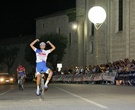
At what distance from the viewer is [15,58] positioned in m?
109

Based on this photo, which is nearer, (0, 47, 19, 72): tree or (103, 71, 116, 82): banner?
(103, 71, 116, 82): banner

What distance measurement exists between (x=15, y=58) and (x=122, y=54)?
61.5 m

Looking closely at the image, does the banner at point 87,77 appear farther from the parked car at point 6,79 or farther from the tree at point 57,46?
the tree at point 57,46

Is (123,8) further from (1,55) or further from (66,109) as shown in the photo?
(1,55)

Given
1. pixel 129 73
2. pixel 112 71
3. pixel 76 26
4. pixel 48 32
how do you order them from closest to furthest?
1. pixel 129 73
2. pixel 112 71
3. pixel 76 26
4. pixel 48 32

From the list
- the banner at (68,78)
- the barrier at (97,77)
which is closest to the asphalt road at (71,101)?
the barrier at (97,77)

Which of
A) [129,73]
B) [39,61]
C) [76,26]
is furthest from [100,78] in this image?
[76,26]

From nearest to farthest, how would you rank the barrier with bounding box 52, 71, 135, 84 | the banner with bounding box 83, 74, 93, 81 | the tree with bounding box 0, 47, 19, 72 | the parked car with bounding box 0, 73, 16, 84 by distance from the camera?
the barrier with bounding box 52, 71, 135, 84
the banner with bounding box 83, 74, 93, 81
the parked car with bounding box 0, 73, 16, 84
the tree with bounding box 0, 47, 19, 72

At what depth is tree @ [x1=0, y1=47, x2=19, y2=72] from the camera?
348 feet

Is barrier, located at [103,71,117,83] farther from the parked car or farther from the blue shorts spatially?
the blue shorts

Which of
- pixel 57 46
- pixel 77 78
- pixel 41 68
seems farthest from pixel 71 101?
pixel 57 46

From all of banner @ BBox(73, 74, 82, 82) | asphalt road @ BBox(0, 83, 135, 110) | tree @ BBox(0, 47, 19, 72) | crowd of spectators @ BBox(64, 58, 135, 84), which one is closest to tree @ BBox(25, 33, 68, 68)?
tree @ BBox(0, 47, 19, 72)

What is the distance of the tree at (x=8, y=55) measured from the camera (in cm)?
10619

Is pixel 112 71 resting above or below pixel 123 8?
below
